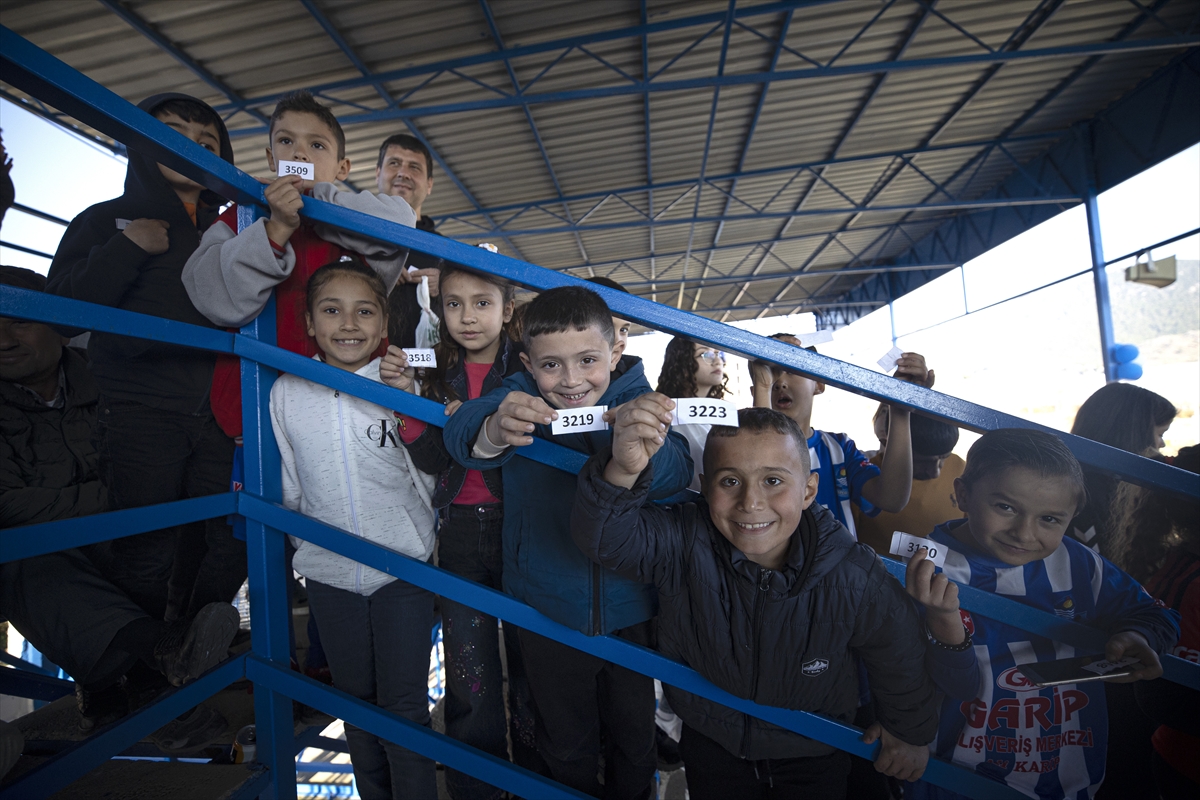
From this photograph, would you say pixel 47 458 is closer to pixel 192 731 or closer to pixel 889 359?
pixel 192 731

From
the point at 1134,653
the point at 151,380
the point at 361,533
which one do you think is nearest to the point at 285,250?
the point at 151,380

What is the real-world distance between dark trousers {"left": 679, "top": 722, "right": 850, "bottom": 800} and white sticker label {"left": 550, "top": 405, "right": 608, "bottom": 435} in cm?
107

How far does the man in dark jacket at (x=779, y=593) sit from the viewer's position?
1.41m

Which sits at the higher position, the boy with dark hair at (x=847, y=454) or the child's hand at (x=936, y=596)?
the boy with dark hair at (x=847, y=454)

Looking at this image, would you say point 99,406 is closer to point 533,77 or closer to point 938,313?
point 533,77

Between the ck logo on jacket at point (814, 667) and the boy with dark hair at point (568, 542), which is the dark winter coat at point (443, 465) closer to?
the boy with dark hair at point (568, 542)

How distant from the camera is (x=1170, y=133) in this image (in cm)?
733

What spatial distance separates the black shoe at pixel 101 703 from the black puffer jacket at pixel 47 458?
527mm

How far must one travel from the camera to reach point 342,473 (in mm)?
1722

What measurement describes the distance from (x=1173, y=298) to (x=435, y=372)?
9.70 m

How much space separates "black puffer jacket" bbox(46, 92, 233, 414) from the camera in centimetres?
178

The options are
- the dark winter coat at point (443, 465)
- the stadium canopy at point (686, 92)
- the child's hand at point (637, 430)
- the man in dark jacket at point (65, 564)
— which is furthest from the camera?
the stadium canopy at point (686, 92)

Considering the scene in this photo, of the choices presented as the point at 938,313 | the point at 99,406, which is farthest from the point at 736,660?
the point at 938,313

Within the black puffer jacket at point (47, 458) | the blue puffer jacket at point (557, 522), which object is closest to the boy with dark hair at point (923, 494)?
the blue puffer jacket at point (557, 522)
